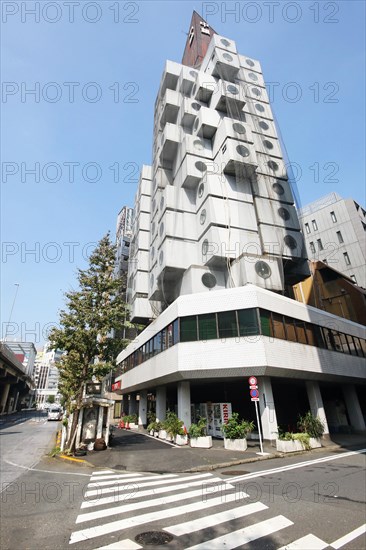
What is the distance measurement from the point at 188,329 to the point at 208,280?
863 cm

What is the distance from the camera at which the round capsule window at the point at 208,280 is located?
27.3m

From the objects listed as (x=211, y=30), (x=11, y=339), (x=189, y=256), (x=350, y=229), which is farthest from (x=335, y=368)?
(x=11, y=339)

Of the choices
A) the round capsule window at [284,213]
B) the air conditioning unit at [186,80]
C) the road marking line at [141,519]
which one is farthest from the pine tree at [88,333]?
the air conditioning unit at [186,80]

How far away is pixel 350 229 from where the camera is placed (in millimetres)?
47094

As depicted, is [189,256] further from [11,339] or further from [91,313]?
[11,339]

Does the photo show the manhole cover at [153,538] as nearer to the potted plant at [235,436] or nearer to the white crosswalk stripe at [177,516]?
the white crosswalk stripe at [177,516]

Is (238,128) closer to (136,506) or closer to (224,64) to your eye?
(224,64)

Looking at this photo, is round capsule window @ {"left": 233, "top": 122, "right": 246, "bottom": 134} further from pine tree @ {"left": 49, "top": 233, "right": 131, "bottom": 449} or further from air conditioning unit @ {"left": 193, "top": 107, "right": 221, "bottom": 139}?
pine tree @ {"left": 49, "top": 233, "right": 131, "bottom": 449}

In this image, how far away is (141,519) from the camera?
612 centimetres

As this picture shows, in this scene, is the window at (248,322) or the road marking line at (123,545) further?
the window at (248,322)

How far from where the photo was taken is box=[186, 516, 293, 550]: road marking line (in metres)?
4.89

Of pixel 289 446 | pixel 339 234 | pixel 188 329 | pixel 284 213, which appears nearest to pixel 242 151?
pixel 284 213

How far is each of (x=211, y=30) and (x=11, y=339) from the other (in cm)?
11110

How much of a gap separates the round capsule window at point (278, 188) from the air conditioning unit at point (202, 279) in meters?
12.0
